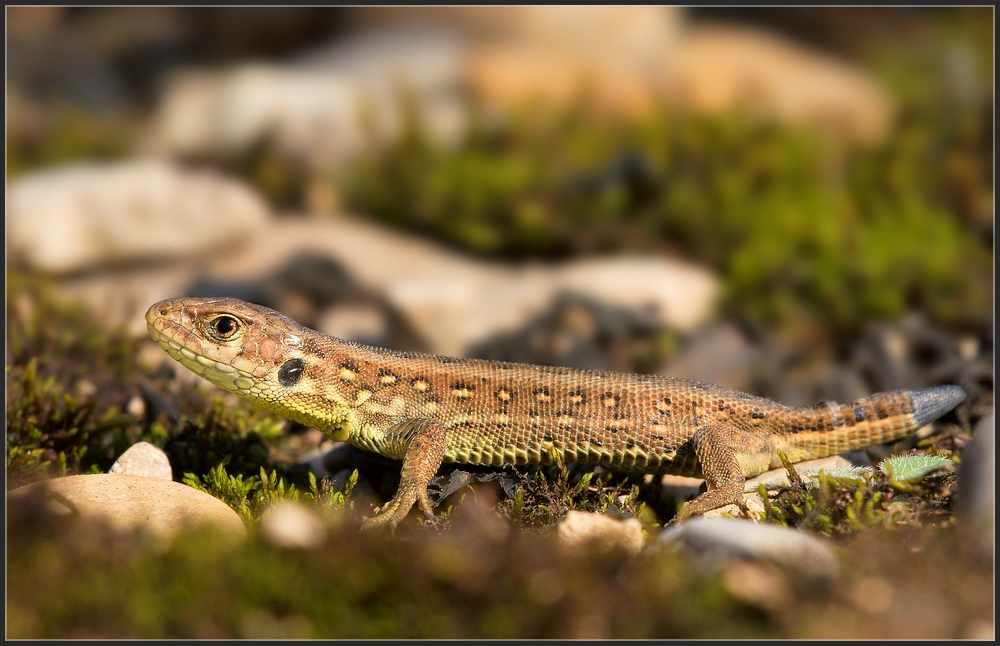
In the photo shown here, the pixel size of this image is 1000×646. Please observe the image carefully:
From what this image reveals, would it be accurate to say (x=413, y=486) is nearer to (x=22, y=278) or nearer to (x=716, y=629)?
(x=716, y=629)

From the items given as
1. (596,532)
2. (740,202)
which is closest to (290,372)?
(596,532)

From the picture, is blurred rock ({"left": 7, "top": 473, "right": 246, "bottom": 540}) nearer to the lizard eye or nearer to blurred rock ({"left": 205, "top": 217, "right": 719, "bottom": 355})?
the lizard eye

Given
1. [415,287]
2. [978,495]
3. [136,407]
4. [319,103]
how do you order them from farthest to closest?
[319,103] → [415,287] → [136,407] → [978,495]

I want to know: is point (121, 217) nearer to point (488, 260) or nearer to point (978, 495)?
point (488, 260)

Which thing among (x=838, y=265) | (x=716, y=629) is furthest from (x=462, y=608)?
(x=838, y=265)

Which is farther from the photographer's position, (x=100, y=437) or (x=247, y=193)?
(x=247, y=193)

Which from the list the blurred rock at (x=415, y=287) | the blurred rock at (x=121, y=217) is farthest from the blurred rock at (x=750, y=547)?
the blurred rock at (x=121, y=217)
